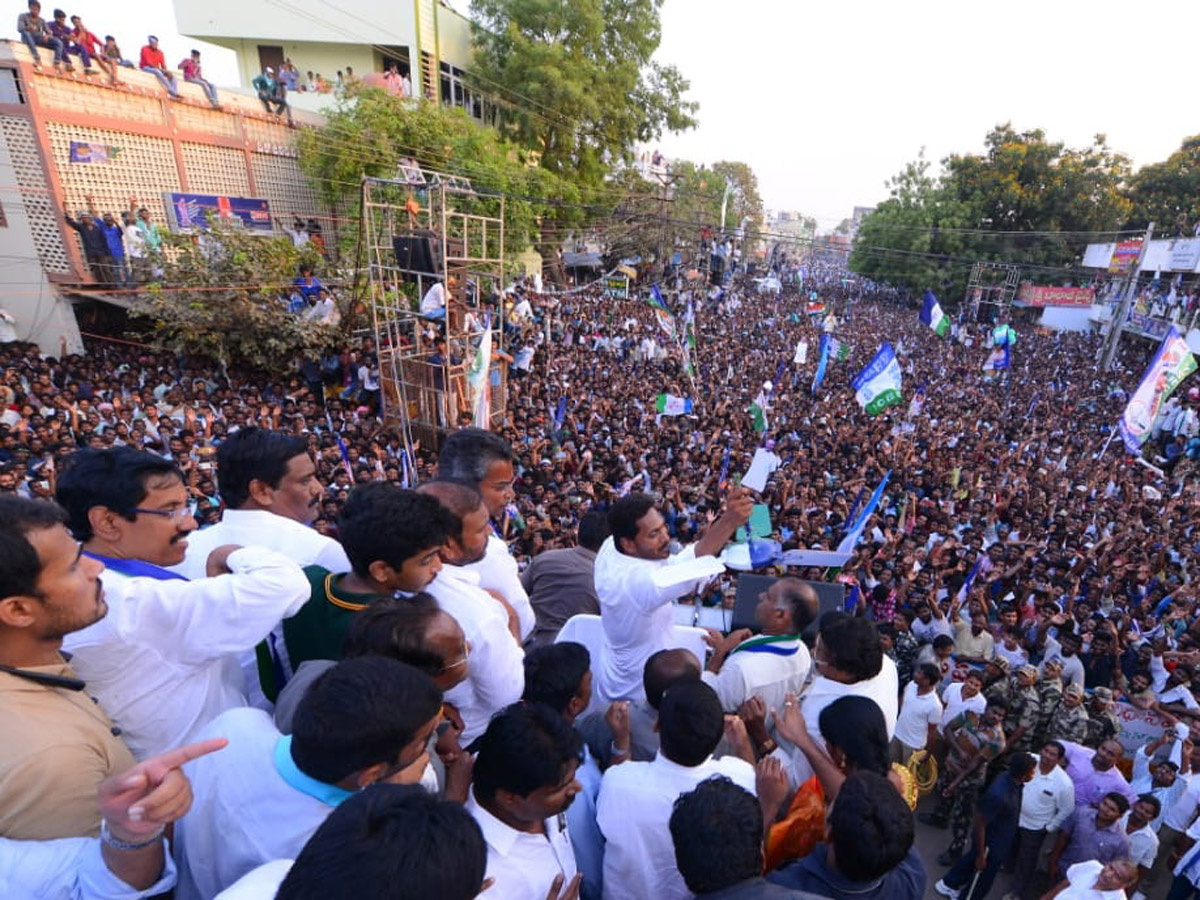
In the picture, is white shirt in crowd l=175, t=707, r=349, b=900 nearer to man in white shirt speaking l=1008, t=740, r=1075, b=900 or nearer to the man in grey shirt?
the man in grey shirt

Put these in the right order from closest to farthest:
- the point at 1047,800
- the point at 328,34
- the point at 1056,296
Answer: the point at 1047,800
the point at 328,34
the point at 1056,296

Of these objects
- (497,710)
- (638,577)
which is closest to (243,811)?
(497,710)

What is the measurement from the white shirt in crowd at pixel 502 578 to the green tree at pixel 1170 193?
36135 mm

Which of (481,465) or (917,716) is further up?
(481,465)

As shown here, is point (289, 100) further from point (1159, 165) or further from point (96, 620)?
point (1159, 165)

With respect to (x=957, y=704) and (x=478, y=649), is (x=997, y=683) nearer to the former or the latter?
(x=957, y=704)

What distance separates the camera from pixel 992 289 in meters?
31.4

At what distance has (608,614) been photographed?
2.46 meters

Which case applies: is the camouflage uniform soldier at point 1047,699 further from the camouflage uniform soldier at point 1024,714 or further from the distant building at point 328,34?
the distant building at point 328,34

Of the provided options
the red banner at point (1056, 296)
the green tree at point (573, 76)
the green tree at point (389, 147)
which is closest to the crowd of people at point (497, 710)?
the green tree at point (389, 147)

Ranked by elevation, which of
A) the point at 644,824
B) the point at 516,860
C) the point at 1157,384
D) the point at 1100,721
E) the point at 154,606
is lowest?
the point at 1100,721

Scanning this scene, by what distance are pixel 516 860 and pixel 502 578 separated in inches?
36.8

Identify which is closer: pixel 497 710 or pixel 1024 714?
pixel 497 710

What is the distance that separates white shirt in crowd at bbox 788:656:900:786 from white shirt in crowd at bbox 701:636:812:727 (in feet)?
0.29
